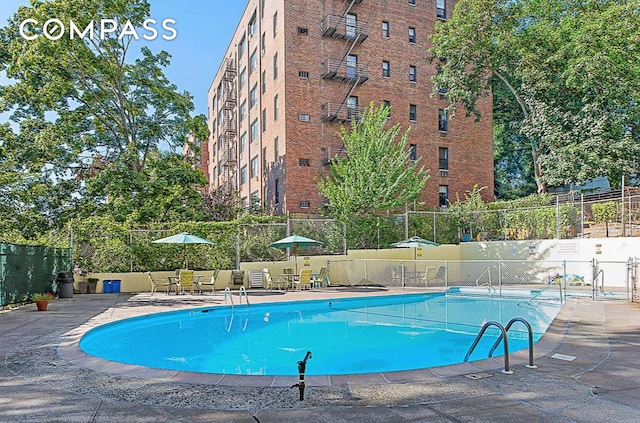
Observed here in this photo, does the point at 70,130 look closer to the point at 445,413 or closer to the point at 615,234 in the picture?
the point at 445,413

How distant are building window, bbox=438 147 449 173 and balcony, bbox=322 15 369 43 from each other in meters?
9.51

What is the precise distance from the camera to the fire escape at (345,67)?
29266 mm

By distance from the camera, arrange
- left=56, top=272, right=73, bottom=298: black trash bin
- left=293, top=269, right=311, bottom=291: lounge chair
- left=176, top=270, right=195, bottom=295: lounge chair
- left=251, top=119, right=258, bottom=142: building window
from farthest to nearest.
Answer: left=251, top=119, right=258, bottom=142: building window < left=293, top=269, right=311, bottom=291: lounge chair < left=176, top=270, right=195, bottom=295: lounge chair < left=56, top=272, right=73, bottom=298: black trash bin

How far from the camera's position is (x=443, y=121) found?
3312cm

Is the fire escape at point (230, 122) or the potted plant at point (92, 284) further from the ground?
the fire escape at point (230, 122)

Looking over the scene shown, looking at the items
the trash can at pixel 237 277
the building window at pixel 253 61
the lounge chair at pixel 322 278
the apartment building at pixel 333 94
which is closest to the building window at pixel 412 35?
the apartment building at pixel 333 94

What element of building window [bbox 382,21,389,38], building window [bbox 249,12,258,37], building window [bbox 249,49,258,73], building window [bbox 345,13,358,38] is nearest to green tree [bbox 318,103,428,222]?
building window [bbox 345,13,358,38]

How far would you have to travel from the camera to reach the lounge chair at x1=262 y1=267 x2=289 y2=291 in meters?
18.8

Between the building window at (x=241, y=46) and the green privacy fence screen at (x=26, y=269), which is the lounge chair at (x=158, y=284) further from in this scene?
the building window at (x=241, y=46)

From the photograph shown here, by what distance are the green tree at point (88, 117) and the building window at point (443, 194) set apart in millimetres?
16557

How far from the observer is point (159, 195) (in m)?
→ 23.6

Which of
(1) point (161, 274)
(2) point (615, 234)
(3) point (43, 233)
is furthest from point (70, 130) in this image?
(2) point (615, 234)

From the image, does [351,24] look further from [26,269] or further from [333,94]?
[26,269]

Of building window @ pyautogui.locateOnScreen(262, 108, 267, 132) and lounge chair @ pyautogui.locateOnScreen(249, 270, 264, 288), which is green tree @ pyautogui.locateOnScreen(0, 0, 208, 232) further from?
lounge chair @ pyautogui.locateOnScreen(249, 270, 264, 288)
